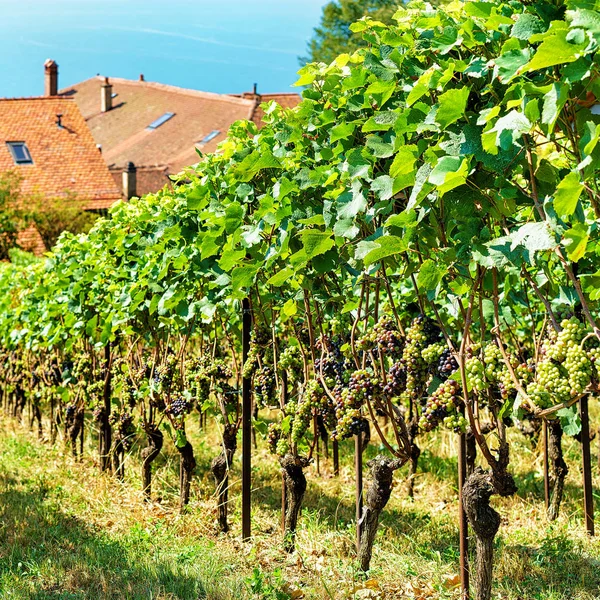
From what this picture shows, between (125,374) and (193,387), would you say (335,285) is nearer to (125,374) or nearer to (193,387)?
(193,387)

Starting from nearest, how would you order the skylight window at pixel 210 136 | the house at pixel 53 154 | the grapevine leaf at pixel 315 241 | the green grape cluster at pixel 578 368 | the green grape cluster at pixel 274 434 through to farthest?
the green grape cluster at pixel 578 368 → the grapevine leaf at pixel 315 241 → the green grape cluster at pixel 274 434 → the house at pixel 53 154 → the skylight window at pixel 210 136

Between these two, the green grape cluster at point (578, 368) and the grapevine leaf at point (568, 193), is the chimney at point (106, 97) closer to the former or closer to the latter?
the green grape cluster at point (578, 368)

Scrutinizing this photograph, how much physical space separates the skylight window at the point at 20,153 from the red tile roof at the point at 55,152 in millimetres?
136

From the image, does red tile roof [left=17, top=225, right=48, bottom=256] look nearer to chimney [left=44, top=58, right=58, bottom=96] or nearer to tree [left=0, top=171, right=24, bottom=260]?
tree [left=0, top=171, right=24, bottom=260]

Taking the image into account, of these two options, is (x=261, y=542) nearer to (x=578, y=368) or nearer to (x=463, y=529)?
(x=463, y=529)

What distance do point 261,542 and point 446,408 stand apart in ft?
6.84

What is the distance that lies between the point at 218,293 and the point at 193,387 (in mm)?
744

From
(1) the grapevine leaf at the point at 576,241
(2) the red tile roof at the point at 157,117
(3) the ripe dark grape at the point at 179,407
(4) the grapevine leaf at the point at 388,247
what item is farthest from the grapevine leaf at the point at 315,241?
(2) the red tile roof at the point at 157,117

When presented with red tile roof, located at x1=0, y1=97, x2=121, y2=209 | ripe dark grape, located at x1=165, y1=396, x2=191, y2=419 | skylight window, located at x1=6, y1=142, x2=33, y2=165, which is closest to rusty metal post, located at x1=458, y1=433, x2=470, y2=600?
ripe dark grape, located at x1=165, y1=396, x2=191, y2=419

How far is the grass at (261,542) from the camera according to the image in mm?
4109

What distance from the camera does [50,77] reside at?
43031mm

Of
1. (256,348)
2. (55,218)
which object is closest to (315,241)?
(256,348)

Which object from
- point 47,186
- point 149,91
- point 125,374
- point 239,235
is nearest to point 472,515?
point 239,235

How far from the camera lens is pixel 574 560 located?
14.6 feet
